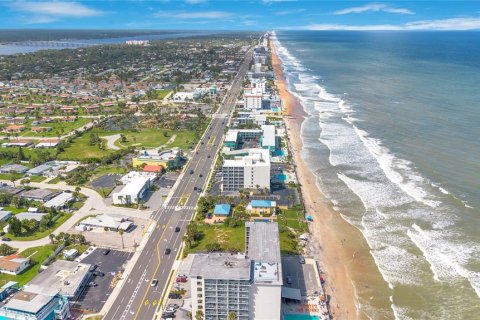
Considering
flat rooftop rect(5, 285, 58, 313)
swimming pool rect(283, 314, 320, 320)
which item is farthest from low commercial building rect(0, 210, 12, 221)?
swimming pool rect(283, 314, 320, 320)

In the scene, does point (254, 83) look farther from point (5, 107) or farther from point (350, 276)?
point (350, 276)

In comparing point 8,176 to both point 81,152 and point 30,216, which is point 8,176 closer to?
point 81,152

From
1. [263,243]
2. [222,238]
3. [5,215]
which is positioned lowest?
[222,238]

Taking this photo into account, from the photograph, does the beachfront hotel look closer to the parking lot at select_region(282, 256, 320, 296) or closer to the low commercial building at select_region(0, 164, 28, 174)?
the parking lot at select_region(282, 256, 320, 296)

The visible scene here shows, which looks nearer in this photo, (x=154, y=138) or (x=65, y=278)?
(x=65, y=278)

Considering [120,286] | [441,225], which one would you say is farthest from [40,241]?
[441,225]

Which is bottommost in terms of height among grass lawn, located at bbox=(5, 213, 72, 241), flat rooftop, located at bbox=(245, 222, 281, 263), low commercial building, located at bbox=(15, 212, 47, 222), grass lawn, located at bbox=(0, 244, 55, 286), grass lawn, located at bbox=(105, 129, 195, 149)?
grass lawn, located at bbox=(0, 244, 55, 286)

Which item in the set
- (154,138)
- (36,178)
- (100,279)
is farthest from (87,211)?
(154,138)
